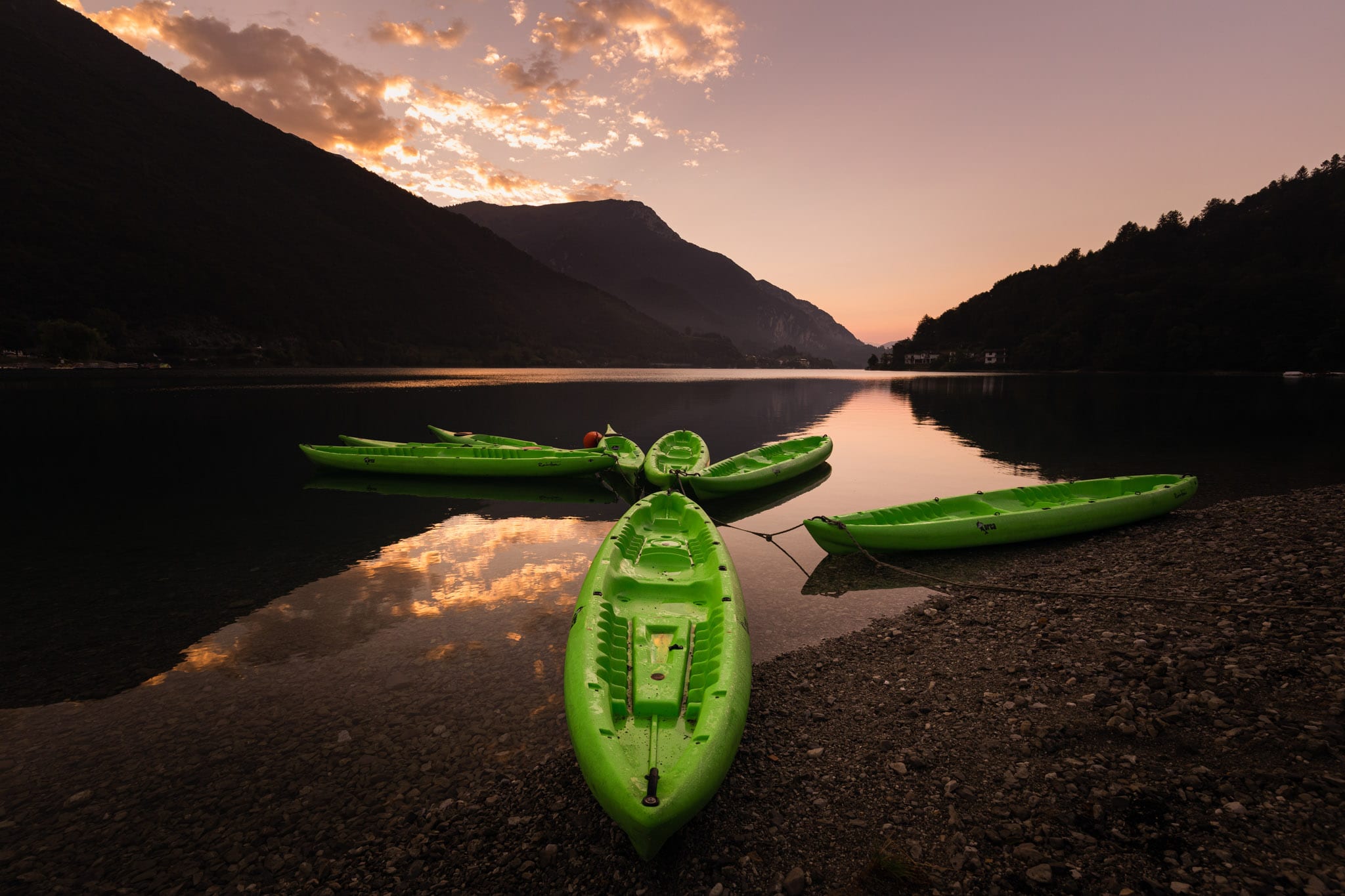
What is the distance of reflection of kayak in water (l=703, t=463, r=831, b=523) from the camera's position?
17891 mm

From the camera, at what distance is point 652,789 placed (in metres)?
4.30

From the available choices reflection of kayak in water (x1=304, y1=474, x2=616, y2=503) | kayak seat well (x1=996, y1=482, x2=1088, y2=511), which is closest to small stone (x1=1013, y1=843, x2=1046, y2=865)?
kayak seat well (x1=996, y1=482, x2=1088, y2=511)

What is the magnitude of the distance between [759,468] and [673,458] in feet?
13.3

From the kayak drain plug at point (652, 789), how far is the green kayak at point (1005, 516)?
865 cm

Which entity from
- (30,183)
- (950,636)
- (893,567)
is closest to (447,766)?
(950,636)

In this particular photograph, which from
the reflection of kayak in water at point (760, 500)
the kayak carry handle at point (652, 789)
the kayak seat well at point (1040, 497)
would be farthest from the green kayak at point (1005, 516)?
the kayak carry handle at point (652, 789)

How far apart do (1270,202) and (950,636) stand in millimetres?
216346

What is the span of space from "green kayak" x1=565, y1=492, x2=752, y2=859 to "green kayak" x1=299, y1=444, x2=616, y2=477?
12.3 m

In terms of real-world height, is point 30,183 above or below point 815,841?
above

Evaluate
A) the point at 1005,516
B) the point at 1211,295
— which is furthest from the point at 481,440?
the point at 1211,295

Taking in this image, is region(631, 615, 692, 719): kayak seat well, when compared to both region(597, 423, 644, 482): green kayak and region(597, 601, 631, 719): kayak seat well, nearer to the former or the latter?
region(597, 601, 631, 719): kayak seat well

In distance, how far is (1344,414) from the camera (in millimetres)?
41281

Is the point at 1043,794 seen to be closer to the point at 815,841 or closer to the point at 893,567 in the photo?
the point at 815,841

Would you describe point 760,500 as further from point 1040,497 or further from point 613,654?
point 613,654
